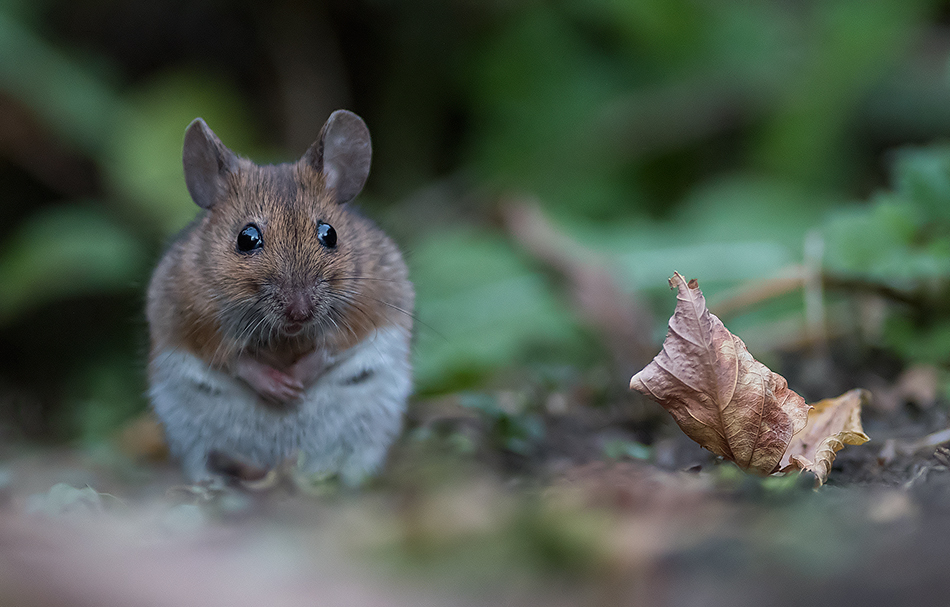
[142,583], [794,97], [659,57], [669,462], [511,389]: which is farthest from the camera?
[659,57]

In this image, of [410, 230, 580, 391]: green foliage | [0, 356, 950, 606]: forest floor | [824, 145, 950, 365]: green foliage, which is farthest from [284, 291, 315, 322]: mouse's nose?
[824, 145, 950, 365]: green foliage

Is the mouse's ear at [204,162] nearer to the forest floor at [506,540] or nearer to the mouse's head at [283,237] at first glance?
the mouse's head at [283,237]

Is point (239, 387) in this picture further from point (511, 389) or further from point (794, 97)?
point (794, 97)

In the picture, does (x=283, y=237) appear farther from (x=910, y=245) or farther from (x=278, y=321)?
(x=910, y=245)

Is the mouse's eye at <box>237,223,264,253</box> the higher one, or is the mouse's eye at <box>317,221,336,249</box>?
the mouse's eye at <box>317,221,336,249</box>

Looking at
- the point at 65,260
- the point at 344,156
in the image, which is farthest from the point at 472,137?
the point at 344,156

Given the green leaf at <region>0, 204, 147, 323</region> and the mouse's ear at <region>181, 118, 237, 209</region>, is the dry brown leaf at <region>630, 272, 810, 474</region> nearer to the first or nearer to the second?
the mouse's ear at <region>181, 118, 237, 209</region>

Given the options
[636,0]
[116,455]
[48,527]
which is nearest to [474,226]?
[636,0]
